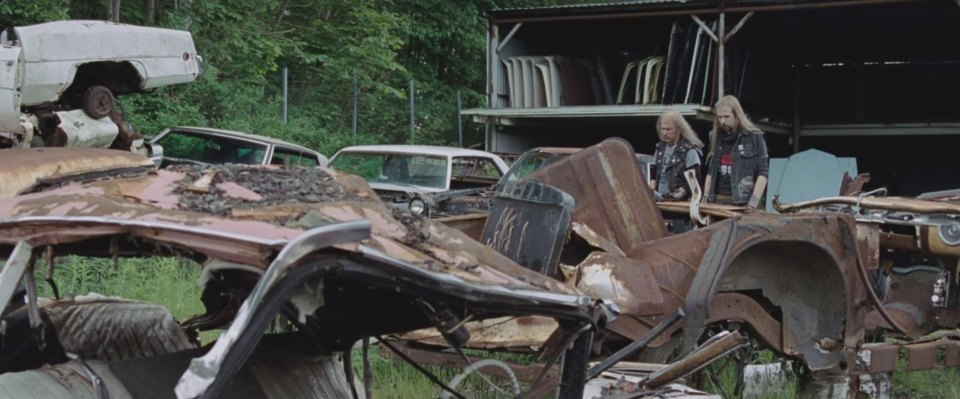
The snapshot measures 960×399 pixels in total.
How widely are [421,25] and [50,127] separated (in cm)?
1426

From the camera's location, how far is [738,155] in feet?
26.1

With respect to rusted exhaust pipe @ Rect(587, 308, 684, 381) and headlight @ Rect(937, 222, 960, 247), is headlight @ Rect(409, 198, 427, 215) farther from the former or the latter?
rusted exhaust pipe @ Rect(587, 308, 684, 381)

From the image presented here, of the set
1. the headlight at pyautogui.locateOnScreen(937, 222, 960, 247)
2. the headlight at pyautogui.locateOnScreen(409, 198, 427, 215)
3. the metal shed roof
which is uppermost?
the metal shed roof

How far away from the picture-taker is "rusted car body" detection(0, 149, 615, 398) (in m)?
2.53

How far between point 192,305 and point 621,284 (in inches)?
146

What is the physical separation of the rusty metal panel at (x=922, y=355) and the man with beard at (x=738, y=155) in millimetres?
1598

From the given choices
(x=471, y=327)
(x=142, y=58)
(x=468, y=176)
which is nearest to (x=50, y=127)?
(x=142, y=58)

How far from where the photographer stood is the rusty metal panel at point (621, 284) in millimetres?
5070

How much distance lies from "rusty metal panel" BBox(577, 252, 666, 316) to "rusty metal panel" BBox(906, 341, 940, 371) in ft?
7.31

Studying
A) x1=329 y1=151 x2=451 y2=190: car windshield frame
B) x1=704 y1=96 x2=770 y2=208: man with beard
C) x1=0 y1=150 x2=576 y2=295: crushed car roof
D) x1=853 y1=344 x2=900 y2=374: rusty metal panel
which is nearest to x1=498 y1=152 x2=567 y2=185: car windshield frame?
x1=329 y1=151 x2=451 y2=190: car windshield frame

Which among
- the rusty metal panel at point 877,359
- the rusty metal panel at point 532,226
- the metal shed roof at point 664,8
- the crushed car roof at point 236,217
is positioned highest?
the metal shed roof at point 664,8

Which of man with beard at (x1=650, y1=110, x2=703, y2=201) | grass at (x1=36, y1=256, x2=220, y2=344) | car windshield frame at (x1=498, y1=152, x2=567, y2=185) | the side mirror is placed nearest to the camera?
grass at (x1=36, y1=256, x2=220, y2=344)

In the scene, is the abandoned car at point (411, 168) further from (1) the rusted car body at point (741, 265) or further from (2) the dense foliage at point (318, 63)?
Answer: (1) the rusted car body at point (741, 265)

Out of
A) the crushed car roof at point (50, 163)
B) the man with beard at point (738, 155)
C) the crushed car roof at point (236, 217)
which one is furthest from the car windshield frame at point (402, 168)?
the crushed car roof at point (236, 217)
